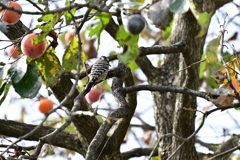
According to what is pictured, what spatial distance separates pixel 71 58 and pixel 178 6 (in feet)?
2.11

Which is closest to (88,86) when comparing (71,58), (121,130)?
(71,58)

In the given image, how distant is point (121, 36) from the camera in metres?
1.42

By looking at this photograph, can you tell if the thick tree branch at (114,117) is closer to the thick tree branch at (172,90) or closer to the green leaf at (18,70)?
the thick tree branch at (172,90)

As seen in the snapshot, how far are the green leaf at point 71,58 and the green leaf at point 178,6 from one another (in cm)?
60

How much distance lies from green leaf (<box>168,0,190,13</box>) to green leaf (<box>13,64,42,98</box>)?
2.35 ft

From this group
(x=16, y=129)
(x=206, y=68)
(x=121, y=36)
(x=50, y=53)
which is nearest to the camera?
(x=121, y=36)

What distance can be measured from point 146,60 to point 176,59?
0.25 m

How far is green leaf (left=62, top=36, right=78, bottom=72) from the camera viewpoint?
1.85 m

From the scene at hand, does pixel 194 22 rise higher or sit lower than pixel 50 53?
higher

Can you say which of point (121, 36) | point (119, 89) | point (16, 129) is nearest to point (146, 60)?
point (119, 89)

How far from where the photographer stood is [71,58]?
6.07 feet

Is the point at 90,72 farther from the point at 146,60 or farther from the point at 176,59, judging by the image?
the point at 176,59

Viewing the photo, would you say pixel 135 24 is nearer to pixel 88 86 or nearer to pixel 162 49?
pixel 88 86

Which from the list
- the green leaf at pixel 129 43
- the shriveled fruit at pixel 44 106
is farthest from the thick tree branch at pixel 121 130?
the green leaf at pixel 129 43
